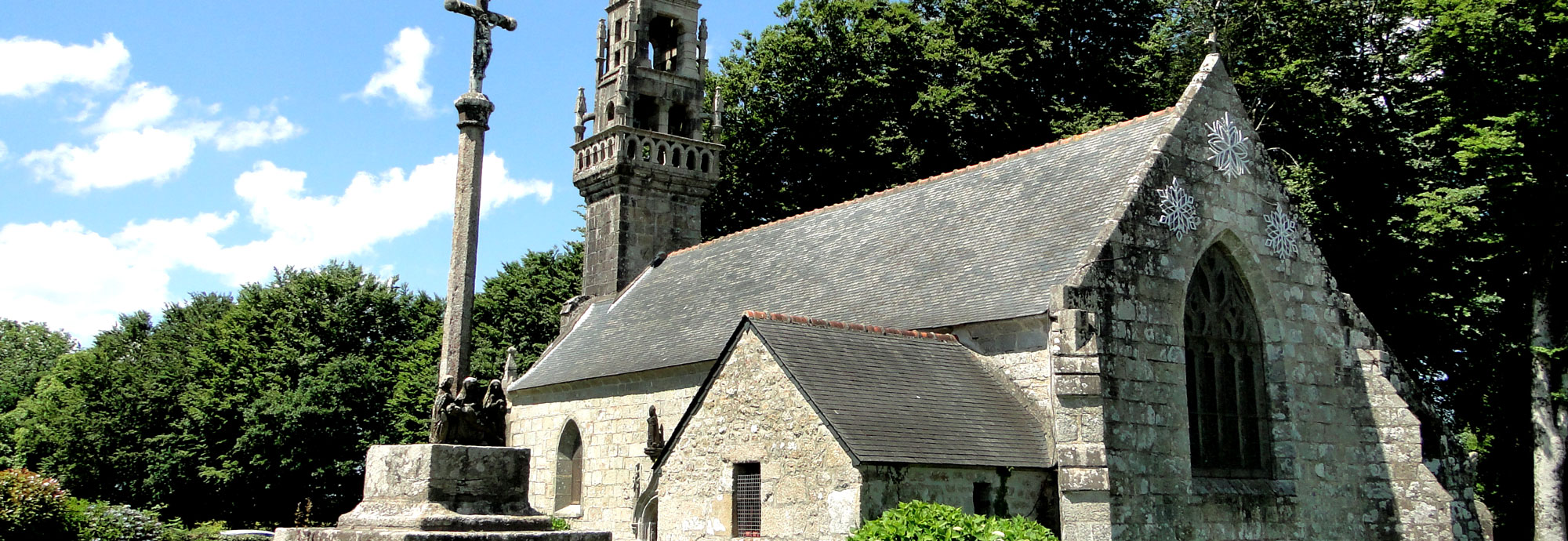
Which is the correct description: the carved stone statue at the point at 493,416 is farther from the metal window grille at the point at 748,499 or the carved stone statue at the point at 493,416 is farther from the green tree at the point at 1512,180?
the green tree at the point at 1512,180

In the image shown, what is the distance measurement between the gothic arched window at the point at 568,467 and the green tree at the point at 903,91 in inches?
428

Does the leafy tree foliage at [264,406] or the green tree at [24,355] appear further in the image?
the green tree at [24,355]

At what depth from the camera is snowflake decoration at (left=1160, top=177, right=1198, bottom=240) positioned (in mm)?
13531

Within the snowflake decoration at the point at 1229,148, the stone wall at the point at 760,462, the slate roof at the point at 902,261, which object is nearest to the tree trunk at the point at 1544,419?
the snowflake decoration at the point at 1229,148

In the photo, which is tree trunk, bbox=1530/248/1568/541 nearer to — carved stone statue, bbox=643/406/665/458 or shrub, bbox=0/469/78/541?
carved stone statue, bbox=643/406/665/458

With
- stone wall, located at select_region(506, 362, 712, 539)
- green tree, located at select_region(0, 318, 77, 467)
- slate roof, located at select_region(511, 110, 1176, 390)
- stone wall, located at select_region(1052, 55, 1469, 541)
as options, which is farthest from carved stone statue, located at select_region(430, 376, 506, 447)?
green tree, located at select_region(0, 318, 77, 467)

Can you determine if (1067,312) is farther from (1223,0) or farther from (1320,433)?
(1223,0)

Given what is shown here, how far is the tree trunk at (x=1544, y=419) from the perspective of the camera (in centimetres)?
1817

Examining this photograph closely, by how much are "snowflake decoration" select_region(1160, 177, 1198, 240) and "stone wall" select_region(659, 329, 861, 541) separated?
493 cm

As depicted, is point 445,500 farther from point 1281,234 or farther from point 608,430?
point 1281,234

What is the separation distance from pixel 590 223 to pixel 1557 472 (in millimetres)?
18239

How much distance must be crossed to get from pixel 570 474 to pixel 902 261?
299 inches

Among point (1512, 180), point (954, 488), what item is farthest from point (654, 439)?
point (1512, 180)

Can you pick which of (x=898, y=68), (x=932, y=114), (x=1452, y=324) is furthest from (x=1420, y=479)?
(x=898, y=68)
